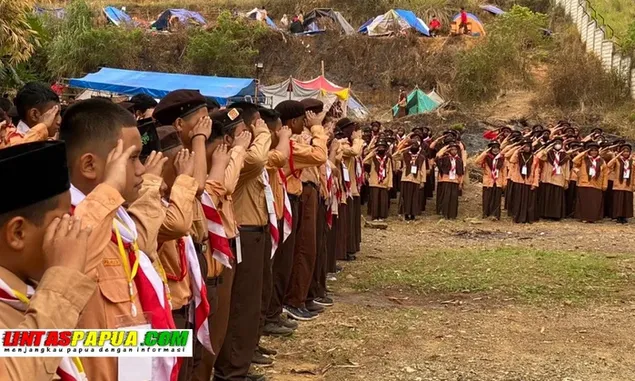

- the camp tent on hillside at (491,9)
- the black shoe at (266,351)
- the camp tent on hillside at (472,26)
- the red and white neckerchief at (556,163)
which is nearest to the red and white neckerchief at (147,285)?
the black shoe at (266,351)

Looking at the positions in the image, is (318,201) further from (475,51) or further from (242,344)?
(475,51)

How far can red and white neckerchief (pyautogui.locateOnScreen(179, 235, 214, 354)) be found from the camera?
3.77 metres

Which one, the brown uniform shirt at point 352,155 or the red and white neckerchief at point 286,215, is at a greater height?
the brown uniform shirt at point 352,155

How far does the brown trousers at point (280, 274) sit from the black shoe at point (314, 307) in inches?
30.3

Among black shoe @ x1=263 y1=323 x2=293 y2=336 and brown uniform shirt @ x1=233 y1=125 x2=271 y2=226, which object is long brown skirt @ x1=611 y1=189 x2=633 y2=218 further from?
brown uniform shirt @ x1=233 y1=125 x2=271 y2=226

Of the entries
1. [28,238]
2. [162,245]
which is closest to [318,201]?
[162,245]

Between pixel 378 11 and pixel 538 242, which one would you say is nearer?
pixel 538 242

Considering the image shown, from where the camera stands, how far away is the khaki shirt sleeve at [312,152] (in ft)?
21.2

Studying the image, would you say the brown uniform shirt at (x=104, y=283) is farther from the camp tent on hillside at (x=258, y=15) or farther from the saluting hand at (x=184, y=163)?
the camp tent on hillside at (x=258, y=15)

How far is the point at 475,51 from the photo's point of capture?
1063 inches

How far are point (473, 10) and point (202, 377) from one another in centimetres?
3223

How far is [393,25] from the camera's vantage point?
3002 centimetres

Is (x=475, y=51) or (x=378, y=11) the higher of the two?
(x=378, y=11)

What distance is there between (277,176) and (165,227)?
9.13 feet
